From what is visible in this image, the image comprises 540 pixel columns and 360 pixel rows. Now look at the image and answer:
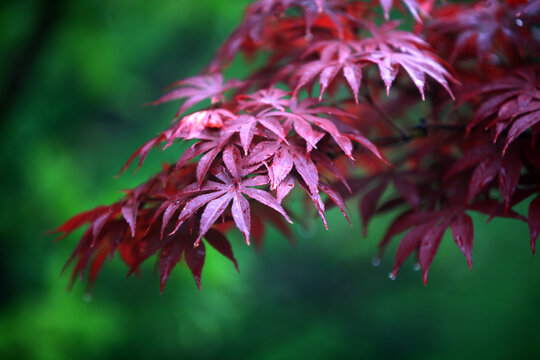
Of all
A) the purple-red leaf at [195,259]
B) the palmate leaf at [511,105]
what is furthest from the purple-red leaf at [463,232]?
the purple-red leaf at [195,259]

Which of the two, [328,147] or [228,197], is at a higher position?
[228,197]

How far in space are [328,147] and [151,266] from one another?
1397mm

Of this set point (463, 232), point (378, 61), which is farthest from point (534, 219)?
point (378, 61)

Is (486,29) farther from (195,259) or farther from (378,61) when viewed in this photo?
(195,259)

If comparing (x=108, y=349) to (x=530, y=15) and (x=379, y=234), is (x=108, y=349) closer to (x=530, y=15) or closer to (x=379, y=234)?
(x=379, y=234)

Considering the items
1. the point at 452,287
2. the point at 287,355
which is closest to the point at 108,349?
the point at 287,355

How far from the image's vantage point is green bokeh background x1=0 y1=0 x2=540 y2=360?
192 cm

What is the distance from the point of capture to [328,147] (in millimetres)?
909

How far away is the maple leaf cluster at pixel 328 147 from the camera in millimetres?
686

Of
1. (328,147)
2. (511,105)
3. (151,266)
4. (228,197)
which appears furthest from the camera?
(151,266)

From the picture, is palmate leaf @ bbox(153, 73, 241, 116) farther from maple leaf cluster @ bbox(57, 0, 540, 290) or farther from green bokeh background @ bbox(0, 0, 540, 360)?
green bokeh background @ bbox(0, 0, 540, 360)

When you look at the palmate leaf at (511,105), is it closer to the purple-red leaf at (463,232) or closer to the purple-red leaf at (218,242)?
the purple-red leaf at (463,232)

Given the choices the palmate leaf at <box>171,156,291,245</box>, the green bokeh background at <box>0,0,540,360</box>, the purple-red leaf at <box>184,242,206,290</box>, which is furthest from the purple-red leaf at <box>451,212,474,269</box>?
the green bokeh background at <box>0,0,540,360</box>

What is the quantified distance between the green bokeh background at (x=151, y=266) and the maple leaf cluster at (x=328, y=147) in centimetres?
85
